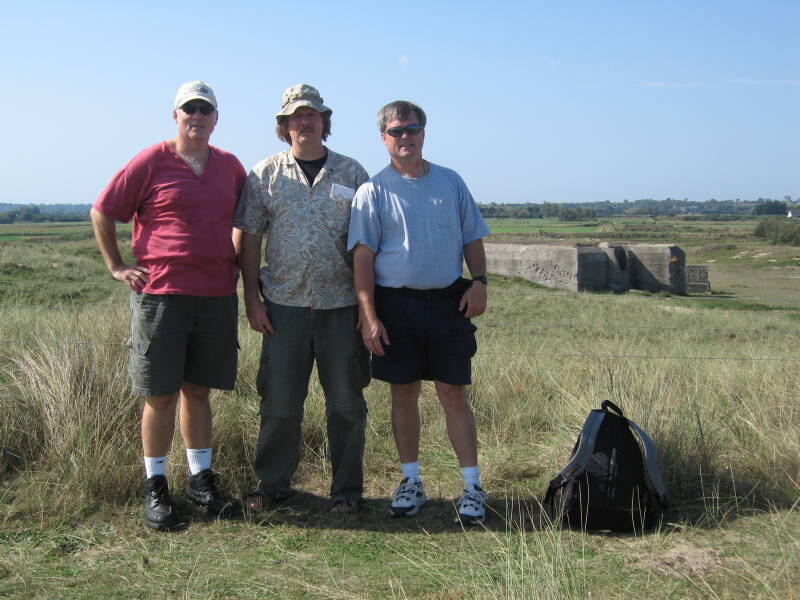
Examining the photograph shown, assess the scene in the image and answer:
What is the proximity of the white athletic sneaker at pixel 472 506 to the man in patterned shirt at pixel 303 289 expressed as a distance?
56 cm

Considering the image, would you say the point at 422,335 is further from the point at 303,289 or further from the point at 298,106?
the point at 298,106

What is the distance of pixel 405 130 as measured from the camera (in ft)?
12.2

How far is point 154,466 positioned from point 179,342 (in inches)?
24.6

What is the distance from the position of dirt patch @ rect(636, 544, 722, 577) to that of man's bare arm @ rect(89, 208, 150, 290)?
253 cm

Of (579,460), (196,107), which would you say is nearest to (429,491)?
(579,460)

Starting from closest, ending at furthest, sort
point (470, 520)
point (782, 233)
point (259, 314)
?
point (470, 520) < point (259, 314) < point (782, 233)

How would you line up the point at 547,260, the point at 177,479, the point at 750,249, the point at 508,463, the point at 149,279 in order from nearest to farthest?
1. the point at 149,279
2. the point at 177,479
3. the point at 508,463
4. the point at 547,260
5. the point at 750,249

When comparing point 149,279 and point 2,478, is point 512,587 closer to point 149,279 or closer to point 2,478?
point 149,279

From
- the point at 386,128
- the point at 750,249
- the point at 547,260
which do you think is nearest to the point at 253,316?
the point at 386,128

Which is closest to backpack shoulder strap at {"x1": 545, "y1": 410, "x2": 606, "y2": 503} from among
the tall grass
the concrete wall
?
the tall grass

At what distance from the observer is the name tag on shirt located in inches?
151

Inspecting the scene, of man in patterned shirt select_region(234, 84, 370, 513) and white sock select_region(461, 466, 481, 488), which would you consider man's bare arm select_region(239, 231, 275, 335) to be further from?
white sock select_region(461, 466, 481, 488)

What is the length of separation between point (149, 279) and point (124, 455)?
106 cm

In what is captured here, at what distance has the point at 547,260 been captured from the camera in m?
24.7
